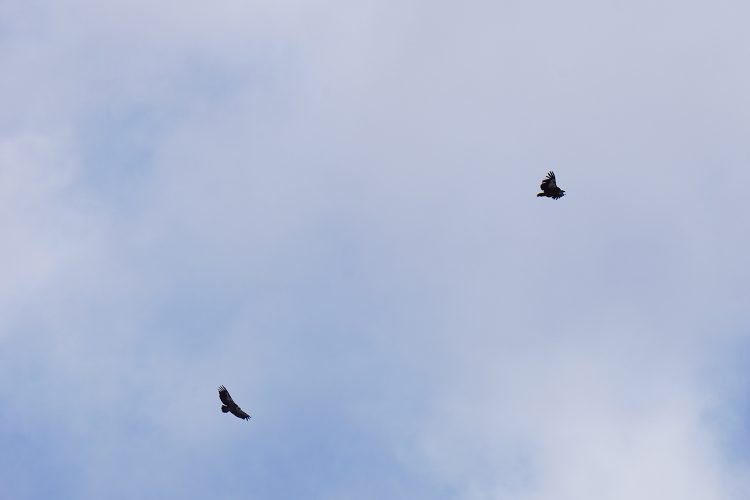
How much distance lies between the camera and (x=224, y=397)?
94.4 meters

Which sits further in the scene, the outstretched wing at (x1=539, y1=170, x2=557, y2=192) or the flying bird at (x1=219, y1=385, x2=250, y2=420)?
the flying bird at (x1=219, y1=385, x2=250, y2=420)

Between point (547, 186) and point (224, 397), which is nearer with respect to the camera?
A: point (547, 186)

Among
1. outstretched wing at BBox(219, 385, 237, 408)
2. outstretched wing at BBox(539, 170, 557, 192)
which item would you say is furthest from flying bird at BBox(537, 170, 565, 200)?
outstretched wing at BBox(219, 385, 237, 408)

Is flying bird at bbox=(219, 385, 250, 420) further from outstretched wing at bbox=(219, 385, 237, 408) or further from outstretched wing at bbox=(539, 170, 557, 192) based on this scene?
outstretched wing at bbox=(539, 170, 557, 192)

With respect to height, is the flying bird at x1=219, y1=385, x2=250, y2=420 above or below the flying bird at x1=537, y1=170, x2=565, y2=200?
below

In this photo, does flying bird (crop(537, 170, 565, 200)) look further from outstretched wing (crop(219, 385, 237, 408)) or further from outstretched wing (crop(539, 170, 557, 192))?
outstretched wing (crop(219, 385, 237, 408))

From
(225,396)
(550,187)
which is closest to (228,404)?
(225,396)

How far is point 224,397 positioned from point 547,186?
130 ft

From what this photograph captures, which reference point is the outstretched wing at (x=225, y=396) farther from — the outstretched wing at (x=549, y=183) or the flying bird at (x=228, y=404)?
the outstretched wing at (x=549, y=183)

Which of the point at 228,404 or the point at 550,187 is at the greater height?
the point at 550,187

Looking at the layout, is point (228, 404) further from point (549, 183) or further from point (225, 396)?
point (549, 183)

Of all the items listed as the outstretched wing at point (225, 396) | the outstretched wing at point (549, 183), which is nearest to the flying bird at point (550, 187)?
the outstretched wing at point (549, 183)

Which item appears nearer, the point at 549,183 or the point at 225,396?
the point at 549,183

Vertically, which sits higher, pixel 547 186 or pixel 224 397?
pixel 547 186
